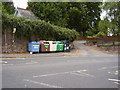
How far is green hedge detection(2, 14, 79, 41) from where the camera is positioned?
515 inches

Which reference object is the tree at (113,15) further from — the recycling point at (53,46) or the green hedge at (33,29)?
the recycling point at (53,46)

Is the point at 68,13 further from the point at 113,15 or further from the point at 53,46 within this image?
the point at 53,46

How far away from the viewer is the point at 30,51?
13.9m

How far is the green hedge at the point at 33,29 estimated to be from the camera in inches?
515

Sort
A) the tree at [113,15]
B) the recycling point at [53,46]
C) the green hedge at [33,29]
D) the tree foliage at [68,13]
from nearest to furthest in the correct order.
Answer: the green hedge at [33,29]
the recycling point at [53,46]
the tree at [113,15]
the tree foliage at [68,13]

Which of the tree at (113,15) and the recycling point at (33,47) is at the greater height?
the tree at (113,15)

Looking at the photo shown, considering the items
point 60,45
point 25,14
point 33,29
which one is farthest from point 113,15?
point 25,14

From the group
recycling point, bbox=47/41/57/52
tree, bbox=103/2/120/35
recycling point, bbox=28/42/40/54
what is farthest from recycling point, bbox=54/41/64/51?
tree, bbox=103/2/120/35

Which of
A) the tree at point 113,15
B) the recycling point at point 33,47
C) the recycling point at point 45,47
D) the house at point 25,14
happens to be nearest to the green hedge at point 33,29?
the recycling point at point 33,47

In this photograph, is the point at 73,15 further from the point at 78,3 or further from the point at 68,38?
the point at 68,38

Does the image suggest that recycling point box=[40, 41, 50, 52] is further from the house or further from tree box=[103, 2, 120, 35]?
the house

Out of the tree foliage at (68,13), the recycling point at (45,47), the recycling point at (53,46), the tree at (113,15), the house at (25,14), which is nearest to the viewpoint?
the recycling point at (45,47)

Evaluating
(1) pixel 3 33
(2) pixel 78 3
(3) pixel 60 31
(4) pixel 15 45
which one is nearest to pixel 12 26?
(1) pixel 3 33

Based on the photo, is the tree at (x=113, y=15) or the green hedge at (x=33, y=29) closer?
the green hedge at (x=33, y=29)
